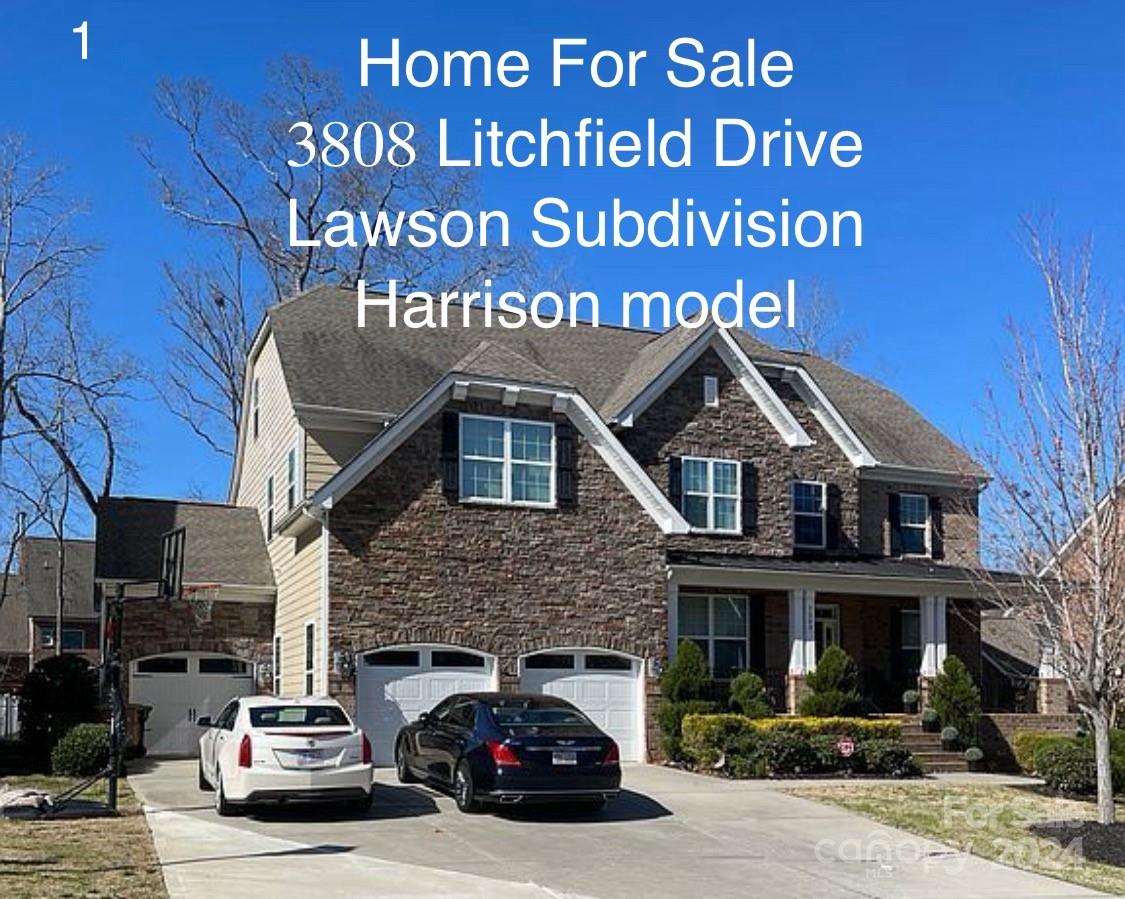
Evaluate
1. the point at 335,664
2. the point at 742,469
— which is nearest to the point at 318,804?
the point at 335,664

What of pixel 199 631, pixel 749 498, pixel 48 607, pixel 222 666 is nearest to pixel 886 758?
pixel 749 498

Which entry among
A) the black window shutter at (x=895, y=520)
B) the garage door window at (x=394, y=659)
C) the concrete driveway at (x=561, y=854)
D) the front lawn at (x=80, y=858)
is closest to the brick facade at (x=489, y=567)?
the garage door window at (x=394, y=659)

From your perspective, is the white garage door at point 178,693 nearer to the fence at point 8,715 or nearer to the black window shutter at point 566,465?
the fence at point 8,715

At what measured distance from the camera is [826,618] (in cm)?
3089

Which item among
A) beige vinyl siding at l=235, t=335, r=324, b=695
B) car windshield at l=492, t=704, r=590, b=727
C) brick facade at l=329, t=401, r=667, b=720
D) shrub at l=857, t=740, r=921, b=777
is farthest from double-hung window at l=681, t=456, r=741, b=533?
car windshield at l=492, t=704, r=590, b=727

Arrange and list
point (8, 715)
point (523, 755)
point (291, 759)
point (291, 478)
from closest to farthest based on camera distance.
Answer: point (291, 759)
point (523, 755)
point (291, 478)
point (8, 715)

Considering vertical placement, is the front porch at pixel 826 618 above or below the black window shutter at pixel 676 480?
below

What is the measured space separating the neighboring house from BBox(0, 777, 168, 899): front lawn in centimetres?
4166

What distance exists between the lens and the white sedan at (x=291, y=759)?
52.9 feet

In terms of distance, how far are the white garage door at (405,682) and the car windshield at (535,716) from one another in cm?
560

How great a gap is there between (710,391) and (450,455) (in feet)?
24.2

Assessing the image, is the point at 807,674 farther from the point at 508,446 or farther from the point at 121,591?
the point at 121,591

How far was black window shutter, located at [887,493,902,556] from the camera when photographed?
31.8 meters

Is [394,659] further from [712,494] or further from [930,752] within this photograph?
[930,752]
